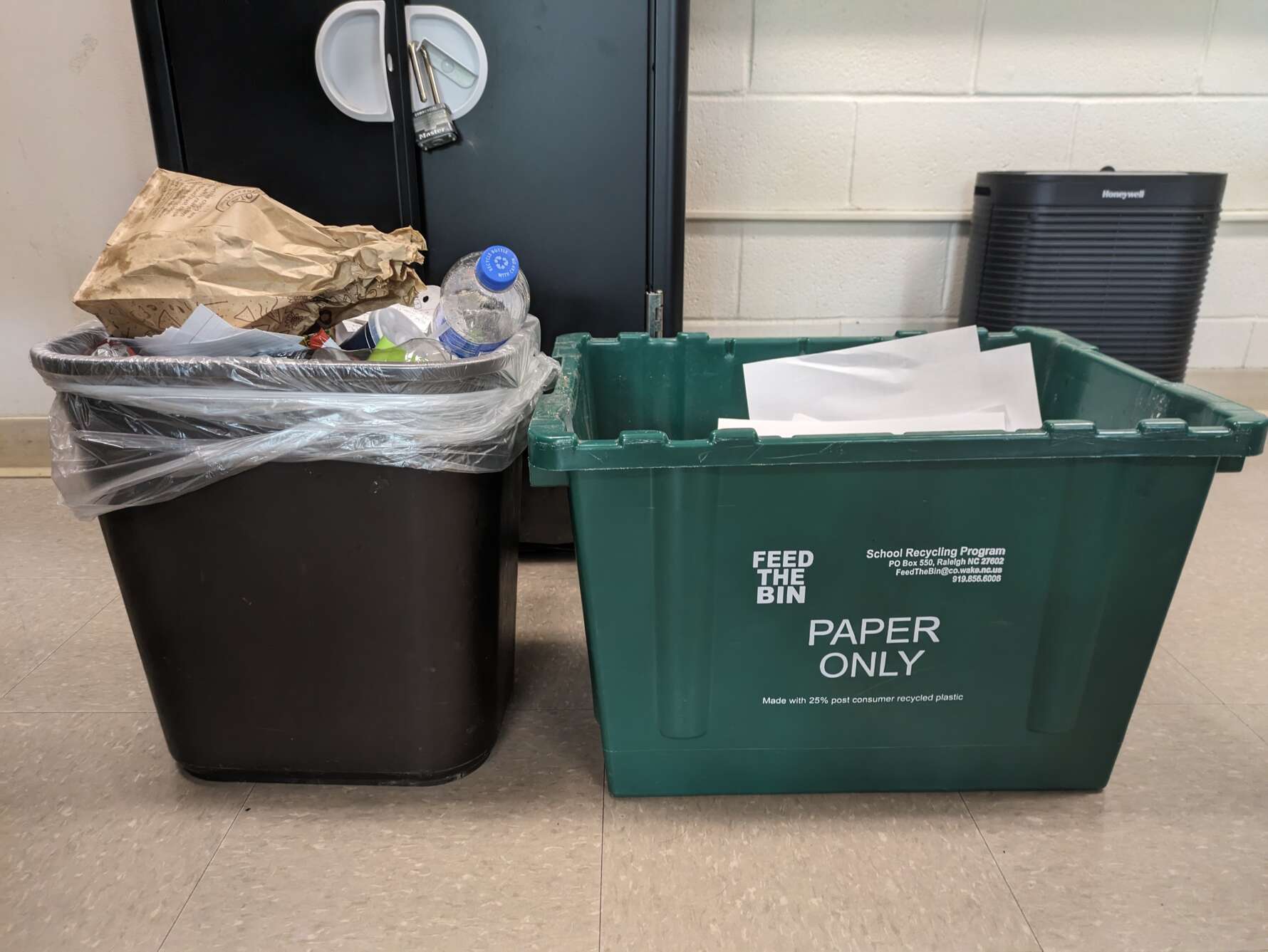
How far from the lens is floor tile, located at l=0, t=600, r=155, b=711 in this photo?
1108mm

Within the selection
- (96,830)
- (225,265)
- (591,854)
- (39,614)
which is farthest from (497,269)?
→ (39,614)

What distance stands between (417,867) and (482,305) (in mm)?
588

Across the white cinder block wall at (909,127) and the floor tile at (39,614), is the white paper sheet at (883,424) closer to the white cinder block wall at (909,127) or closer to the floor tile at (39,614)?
the white cinder block wall at (909,127)

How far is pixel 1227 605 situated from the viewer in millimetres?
1342

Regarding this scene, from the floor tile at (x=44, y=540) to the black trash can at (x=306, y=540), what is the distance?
2.08 feet

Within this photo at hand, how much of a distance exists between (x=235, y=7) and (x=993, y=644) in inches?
49.2

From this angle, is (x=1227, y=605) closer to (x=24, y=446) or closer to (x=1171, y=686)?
(x=1171, y=686)

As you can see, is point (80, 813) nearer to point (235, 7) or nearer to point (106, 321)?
point (106, 321)

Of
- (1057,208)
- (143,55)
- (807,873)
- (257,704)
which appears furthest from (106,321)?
(1057,208)

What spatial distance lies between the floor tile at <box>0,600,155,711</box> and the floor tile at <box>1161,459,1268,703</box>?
1416 millimetres

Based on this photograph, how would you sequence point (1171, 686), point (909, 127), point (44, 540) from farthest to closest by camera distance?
1. point (909, 127)
2. point (44, 540)
3. point (1171, 686)

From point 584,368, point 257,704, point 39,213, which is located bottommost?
point 257,704

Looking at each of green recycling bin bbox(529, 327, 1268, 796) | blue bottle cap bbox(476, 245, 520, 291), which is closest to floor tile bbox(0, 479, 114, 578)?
blue bottle cap bbox(476, 245, 520, 291)

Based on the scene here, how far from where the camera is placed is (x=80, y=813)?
0.92 meters
